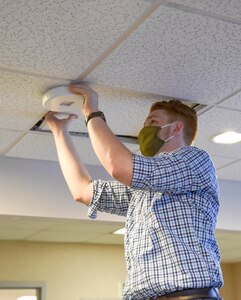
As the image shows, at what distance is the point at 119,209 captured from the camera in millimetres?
1877

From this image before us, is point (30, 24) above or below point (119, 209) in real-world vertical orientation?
above

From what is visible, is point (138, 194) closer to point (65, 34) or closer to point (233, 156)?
point (65, 34)

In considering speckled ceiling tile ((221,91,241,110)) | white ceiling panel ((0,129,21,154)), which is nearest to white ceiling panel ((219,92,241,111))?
speckled ceiling tile ((221,91,241,110))

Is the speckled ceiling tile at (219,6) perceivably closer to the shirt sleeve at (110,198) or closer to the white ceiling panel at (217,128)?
the shirt sleeve at (110,198)

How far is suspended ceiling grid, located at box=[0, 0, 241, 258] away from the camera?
150cm

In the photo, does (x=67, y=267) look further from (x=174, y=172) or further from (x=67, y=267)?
(x=174, y=172)

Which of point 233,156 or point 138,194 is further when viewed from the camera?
point 233,156

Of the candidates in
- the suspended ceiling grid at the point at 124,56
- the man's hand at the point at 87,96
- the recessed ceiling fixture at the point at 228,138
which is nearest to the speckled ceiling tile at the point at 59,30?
the suspended ceiling grid at the point at 124,56

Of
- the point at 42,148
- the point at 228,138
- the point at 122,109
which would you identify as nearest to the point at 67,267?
the point at 42,148

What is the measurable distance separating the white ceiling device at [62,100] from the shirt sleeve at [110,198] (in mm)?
352

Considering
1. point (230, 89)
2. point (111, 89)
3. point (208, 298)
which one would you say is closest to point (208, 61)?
point (230, 89)

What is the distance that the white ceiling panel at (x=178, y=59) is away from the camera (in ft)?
5.19

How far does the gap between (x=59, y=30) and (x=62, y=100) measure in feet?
1.55

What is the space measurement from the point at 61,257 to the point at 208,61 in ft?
11.3
